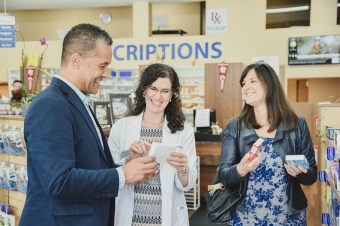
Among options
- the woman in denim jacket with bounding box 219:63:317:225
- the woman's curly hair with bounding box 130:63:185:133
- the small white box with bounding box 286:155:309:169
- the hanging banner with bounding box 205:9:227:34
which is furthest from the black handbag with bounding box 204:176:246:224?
the hanging banner with bounding box 205:9:227:34

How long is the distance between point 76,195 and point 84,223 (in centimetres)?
16

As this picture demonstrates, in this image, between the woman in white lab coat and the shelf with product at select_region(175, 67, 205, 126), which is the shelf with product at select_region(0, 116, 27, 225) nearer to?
the woman in white lab coat

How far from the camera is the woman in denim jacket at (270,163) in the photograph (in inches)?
84.4

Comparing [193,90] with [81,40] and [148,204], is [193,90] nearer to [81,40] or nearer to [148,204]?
[148,204]

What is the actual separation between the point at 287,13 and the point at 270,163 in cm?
1072

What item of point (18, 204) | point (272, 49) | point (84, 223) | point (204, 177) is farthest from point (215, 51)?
point (84, 223)

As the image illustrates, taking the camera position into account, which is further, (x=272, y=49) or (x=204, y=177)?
(x=272, y=49)

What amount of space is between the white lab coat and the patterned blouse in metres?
0.03

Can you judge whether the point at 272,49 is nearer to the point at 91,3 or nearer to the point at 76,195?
the point at 91,3

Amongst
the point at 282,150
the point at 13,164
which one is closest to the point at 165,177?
the point at 282,150

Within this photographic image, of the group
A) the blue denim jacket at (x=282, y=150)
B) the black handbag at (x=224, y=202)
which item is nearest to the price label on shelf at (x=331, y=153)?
the blue denim jacket at (x=282, y=150)

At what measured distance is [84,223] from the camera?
5.15ft

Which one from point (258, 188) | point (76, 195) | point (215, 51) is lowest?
point (258, 188)

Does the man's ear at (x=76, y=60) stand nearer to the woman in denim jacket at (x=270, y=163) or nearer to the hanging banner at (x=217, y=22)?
the woman in denim jacket at (x=270, y=163)
